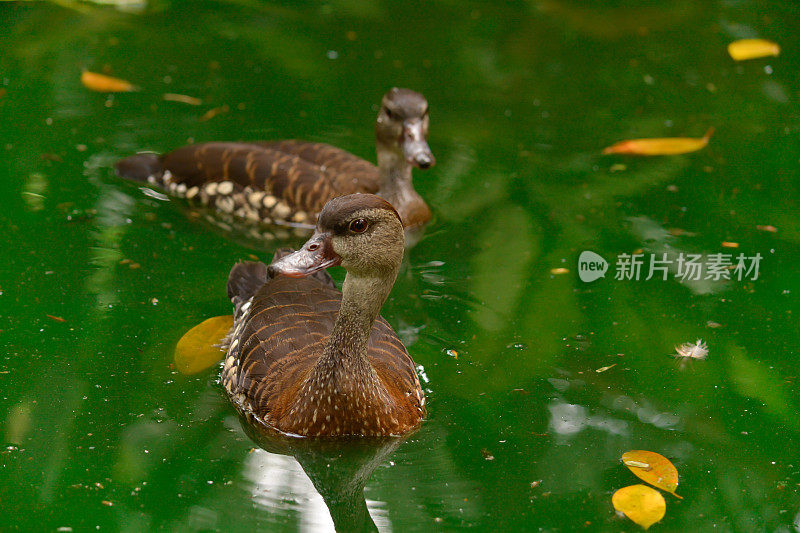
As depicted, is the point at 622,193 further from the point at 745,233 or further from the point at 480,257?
the point at 480,257

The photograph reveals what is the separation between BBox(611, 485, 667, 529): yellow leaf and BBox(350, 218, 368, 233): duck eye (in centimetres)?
135

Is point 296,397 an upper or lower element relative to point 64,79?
upper

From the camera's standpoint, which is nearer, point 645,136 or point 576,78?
point 645,136

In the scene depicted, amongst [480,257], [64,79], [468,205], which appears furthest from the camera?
[64,79]

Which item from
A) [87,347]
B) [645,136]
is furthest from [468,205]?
[87,347]

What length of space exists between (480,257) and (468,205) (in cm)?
61

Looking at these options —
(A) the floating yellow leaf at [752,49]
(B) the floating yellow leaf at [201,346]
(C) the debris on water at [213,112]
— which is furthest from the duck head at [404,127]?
(A) the floating yellow leaf at [752,49]

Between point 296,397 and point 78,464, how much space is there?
85 centimetres

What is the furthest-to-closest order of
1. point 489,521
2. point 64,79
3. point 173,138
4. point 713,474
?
point 64,79 → point 173,138 → point 713,474 → point 489,521

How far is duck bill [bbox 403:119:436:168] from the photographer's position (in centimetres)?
594

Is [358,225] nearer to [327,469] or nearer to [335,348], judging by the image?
[335,348]

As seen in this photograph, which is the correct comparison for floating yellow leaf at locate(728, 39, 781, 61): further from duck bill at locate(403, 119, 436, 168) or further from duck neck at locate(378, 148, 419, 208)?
duck neck at locate(378, 148, 419, 208)

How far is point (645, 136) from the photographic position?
271 inches

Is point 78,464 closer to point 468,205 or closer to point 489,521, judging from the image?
point 489,521
